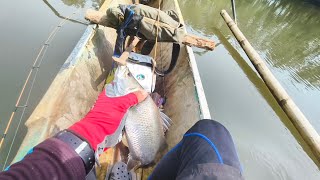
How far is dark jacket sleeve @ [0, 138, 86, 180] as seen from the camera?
1432 millimetres

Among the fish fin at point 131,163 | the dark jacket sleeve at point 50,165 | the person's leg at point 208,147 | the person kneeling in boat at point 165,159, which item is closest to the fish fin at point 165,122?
the fish fin at point 131,163

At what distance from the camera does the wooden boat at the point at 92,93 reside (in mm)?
2512

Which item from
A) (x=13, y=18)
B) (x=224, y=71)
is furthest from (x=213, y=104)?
(x=13, y=18)

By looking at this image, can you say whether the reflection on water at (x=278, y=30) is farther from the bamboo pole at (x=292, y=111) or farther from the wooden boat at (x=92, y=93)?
the wooden boat at (x=92, y=93)

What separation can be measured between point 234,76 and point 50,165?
6038 mm

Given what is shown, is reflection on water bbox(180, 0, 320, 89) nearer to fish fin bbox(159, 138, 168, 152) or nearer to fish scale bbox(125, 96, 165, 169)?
fish fin bbox(159, 138, 168, 152)

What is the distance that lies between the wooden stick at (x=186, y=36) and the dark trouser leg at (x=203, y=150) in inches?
105

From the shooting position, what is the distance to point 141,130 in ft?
9.79

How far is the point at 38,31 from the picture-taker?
6.23 metres

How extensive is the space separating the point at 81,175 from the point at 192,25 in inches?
339

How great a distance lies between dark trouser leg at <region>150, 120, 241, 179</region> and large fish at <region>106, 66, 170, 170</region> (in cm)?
98

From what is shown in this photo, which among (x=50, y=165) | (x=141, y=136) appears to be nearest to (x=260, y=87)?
(x=141, y=136)

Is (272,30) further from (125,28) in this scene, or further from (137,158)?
(137,158)

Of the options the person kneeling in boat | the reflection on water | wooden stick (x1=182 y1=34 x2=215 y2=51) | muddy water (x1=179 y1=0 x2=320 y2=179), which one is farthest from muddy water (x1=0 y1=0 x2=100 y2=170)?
the reflection on water
